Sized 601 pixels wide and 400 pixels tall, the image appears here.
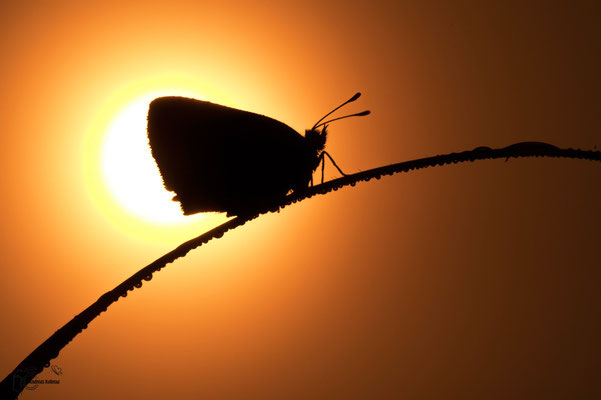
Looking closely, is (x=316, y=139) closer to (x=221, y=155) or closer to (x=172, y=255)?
(x=221, y=155)

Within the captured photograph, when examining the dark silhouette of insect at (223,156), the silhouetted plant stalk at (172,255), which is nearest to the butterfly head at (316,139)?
the dark silhouette of insect at (223,156)

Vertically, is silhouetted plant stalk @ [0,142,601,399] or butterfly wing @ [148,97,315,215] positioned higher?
butterfly wing @ [148,97,315,215]

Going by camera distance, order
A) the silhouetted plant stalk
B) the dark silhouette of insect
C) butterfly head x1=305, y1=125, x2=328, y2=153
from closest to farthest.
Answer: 1. the silhouetted plant stalk
2. the dark silhouette of insect
3. butterfly head x1=305, y1=125, x2=328, y2=153

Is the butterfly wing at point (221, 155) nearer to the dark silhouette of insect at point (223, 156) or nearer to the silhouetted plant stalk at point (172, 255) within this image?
the dark silhouette of insect at point (223, 156)

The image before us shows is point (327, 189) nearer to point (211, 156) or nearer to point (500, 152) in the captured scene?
point (500, 152)

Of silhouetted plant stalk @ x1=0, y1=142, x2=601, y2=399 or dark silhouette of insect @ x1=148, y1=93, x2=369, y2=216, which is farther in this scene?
dark silhouette of insect @ x1=148, y1=93, x2=369, y2=216

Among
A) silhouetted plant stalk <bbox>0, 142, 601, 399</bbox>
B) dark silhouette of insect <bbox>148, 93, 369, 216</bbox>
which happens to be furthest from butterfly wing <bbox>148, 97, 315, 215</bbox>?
silhouetted plant stalk <bbox>0, 142, 601, 399</bbox>

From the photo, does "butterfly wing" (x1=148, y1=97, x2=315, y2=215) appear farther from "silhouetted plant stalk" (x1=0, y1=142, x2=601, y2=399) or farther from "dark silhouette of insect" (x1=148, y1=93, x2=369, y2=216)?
"silhouetted plant stalk" (x1=0, y1=142, x2=601, y2=399)
